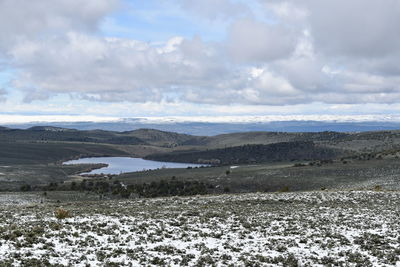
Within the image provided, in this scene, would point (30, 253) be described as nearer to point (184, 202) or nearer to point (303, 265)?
point (303, 265)

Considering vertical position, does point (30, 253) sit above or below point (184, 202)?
above

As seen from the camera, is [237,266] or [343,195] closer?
[237,266]

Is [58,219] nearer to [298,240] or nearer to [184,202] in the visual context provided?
[298,240]

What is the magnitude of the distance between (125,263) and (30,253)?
3724mm

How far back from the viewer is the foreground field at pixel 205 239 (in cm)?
1583

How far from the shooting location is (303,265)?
1608 centimetres

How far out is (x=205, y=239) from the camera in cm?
1952

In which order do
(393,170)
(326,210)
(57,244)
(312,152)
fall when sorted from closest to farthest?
(57,244) → (326,210) → (393,170) → (312,152)

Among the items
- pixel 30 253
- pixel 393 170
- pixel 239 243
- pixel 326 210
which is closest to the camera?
pixel 30 253

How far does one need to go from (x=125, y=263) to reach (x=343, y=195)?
31.3 metres

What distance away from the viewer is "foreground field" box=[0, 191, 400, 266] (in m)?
15.8

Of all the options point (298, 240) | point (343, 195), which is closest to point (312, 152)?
point (343, 195)

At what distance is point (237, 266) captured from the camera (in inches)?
610

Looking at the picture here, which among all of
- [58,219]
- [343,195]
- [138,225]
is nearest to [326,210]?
[343,195]
